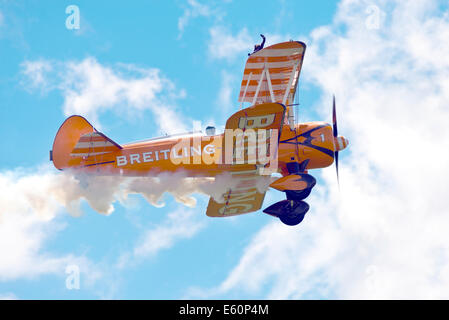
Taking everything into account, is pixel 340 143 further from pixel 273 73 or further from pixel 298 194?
pixel 273 73

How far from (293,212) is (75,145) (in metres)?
6.00

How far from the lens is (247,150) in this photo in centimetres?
1579

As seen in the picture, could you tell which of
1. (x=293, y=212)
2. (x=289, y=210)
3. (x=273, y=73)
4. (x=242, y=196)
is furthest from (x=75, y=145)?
(x=293, y=212)

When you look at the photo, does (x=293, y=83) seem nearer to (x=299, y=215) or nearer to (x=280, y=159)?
(x=280, y=159)

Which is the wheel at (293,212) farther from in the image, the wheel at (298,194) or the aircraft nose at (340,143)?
the aircraft nose at (340,143)

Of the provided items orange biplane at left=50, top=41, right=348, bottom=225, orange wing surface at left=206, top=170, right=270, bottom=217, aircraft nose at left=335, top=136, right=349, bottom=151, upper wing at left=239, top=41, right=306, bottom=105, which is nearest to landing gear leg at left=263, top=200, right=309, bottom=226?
orange biplane at left=50, top=41, right=348, bottom=225

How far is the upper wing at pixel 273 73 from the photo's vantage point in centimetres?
1608

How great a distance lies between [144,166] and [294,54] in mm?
4914

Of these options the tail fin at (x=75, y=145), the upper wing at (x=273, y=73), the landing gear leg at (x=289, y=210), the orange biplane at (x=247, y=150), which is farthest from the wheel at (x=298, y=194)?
the tail fin at (x=75, y=145)

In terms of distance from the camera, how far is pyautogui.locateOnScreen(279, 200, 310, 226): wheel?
16.5 meters

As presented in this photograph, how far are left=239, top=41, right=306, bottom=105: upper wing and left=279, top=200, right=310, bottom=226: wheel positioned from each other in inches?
108

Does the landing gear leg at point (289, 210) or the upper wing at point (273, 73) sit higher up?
the upper wing at point (273, 73)

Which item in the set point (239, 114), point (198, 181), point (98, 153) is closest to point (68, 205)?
point (98, 153)

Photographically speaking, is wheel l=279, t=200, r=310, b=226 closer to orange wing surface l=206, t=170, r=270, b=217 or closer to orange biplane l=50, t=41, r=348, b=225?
orange biplane l=50, t=41, r=348, b=225
